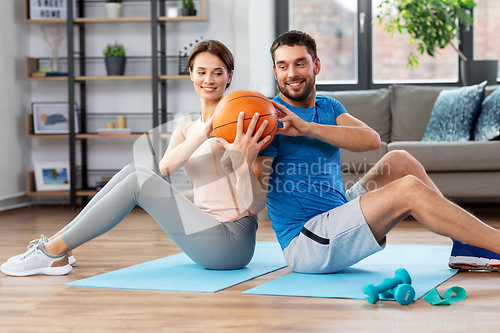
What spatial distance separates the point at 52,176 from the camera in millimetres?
4723

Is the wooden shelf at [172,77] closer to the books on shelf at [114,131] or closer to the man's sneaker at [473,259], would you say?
the books on shelf at [114,131]

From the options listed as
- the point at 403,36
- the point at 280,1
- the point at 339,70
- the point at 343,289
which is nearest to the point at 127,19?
the point at 280,1

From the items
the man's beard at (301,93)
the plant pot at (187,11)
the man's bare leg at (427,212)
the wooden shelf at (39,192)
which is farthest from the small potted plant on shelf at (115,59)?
the man's bare leg at (427,212)

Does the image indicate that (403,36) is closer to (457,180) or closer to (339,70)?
(339,70)

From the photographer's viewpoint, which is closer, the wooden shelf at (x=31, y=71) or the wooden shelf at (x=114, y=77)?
the wooden shelf at (x=114, y=77)

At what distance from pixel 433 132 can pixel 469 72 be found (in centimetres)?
79

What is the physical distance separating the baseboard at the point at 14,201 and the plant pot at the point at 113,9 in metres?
1.72

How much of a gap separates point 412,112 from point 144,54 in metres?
2.32

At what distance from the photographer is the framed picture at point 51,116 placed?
15.4 feet

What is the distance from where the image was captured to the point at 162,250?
2.64 metres

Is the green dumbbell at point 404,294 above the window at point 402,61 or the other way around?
the other way around

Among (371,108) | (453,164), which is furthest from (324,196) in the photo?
(371,108)

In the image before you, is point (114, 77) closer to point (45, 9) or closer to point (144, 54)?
point (144, 54)

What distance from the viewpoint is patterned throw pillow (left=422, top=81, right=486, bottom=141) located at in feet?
12.5
